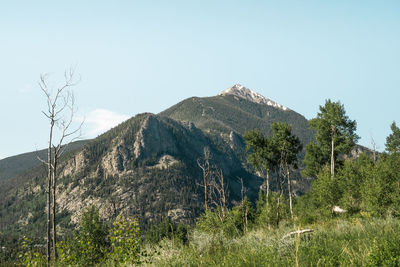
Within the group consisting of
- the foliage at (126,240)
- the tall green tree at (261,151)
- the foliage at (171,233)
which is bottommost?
the foliage at (171,233)

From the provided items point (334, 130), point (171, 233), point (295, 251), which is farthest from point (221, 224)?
point (334, 130)

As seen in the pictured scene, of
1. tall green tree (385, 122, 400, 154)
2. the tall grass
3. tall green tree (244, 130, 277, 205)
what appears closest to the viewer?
the tall grass

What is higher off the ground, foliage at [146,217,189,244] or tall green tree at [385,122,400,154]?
tall green tree at [385,122,400,154]

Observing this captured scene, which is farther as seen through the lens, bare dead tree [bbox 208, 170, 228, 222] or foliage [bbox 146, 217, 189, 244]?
bare dead tree [bbox 208, 170, 228, 222]

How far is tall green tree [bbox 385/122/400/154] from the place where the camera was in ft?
227

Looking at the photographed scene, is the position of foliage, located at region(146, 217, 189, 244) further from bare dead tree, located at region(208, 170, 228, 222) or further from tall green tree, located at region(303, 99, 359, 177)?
tall green tree, located at region(303, 99, 359, 177)

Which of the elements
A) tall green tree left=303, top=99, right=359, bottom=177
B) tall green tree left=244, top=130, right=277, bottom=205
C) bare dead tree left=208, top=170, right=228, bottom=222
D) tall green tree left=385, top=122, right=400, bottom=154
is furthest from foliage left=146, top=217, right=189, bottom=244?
tall green tree left=385, top=122, right=400, bottom=154

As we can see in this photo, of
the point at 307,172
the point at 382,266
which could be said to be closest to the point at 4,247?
the point at 307,172

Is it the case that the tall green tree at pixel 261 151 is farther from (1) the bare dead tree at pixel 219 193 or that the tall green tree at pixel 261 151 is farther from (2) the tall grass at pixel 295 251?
(2) the tall grass at pixel 295 251

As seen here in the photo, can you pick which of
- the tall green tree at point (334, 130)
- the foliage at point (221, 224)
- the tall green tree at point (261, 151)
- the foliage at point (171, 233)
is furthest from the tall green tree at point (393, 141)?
the foliage at point (221, 224)

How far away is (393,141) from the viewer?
7062 cm

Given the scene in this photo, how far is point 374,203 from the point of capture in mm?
30469

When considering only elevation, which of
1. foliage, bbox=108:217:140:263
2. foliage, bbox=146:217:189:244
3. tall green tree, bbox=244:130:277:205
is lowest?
foliage, bbox=146:217:189:244

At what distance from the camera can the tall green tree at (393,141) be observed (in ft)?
227
